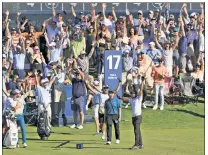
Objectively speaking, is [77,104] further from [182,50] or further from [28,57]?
[182,50]

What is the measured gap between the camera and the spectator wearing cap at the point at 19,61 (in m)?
23.2

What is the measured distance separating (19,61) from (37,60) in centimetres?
61

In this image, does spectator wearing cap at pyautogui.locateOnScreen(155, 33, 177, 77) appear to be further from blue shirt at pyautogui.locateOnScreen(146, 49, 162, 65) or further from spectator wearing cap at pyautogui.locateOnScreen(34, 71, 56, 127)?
spectator wearing cap at pyautogui.locateOnScreen(34, 71, 56, 127)

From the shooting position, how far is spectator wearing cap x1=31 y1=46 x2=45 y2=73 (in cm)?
2328

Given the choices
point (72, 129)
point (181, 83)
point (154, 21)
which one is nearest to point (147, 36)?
point (154, 21)

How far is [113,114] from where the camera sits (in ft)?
61.5

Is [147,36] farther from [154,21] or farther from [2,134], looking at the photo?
[2,134]

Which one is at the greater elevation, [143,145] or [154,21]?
[154,21]

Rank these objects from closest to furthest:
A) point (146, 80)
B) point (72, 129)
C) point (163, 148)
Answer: point (163, 148)
point (72, 129)
point (146, 80)

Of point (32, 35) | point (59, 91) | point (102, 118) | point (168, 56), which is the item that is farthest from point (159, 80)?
point (32, 35)

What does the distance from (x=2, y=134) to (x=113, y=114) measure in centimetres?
293

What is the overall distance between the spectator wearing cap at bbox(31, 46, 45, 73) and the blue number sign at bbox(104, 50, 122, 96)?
234cm

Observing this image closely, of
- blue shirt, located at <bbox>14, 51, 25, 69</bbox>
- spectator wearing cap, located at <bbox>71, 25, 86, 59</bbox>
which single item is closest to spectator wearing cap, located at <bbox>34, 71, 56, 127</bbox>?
blue shirt, located at <bbox>14, 51, 25, 69</bbox>

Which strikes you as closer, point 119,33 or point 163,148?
point 163,148
